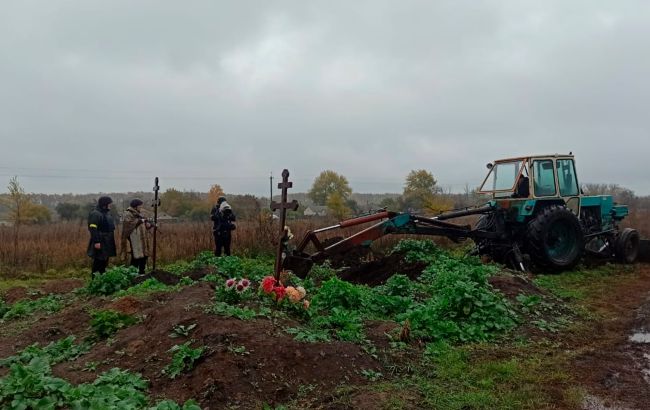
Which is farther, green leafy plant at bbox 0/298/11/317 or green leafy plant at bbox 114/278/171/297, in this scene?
green leafy plant at bbox 0/298/11/317

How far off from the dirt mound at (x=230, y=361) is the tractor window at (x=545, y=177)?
310 inches

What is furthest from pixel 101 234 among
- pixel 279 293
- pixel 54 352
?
pixel 279 293

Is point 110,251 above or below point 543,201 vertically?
below

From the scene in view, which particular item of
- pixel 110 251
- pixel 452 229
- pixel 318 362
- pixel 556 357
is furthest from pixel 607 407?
pixel 110 251

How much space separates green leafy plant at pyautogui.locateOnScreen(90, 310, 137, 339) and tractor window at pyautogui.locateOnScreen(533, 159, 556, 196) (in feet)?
29.6

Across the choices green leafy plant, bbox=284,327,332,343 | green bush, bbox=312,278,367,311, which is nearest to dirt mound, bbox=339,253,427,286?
→ green bush, bbox=312,278,367,311

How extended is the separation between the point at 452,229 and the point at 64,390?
8448 mm

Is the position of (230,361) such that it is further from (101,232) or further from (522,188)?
(522,188)

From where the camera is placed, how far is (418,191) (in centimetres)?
4044

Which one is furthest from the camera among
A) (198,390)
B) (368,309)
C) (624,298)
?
(624,298)

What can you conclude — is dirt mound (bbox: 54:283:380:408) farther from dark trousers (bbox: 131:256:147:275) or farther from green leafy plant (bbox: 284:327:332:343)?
dark trousers (bbox: 131:256:147:275)

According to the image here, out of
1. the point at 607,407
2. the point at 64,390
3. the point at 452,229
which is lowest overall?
the point at 607,407

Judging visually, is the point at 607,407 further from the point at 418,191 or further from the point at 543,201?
the point at 418,191

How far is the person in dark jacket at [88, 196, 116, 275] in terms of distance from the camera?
994 cm
